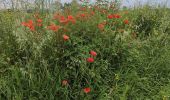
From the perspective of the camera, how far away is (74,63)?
3877 millimetres

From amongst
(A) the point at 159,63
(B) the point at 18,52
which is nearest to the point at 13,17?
(B) the point at 18,52

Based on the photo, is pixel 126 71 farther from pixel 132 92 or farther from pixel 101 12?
pixel 101 12

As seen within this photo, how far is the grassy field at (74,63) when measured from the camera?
3.72 m

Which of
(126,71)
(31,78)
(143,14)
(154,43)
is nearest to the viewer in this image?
(31,78)

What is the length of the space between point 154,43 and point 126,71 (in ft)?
3.74

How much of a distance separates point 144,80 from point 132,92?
37cm

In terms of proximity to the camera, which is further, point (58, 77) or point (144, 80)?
point (144, 80)

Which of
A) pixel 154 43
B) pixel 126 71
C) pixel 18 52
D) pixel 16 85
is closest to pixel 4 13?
pixel 18 52

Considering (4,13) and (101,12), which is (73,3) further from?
(4,13)

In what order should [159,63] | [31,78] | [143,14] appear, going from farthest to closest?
[143,14], [159,63], [31,78]

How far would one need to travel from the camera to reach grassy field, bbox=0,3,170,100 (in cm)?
372

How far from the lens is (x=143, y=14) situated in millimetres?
6344

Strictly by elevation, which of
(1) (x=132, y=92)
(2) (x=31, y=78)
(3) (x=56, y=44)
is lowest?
(1) (x=132, y=92)

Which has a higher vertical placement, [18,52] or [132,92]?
[18,52]
